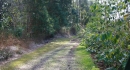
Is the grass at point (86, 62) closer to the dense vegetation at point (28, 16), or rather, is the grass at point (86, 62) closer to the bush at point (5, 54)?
the bush at point (5, 54)

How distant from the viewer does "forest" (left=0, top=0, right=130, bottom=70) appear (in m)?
7.16

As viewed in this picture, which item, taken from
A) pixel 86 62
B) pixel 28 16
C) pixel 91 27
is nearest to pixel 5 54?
pixel 86 62

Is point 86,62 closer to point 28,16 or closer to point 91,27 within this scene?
point 91,27

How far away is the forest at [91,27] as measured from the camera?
7164 mm

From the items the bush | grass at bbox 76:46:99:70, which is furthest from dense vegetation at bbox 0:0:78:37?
grass at bbox 76:46:99:70

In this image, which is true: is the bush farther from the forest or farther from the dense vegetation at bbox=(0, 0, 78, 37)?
the dense vegetation at bbox=(0, 0, 78, 37)

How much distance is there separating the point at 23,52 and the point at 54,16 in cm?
2082

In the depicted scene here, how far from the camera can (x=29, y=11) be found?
84.6 ft

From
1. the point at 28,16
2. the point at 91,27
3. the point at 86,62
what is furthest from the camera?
the point at 28,16

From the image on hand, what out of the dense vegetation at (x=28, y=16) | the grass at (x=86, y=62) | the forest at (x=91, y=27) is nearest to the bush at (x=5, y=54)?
the forest at (x=91, y=27)

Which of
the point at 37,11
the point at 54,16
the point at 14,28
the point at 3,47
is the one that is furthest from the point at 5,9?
the point at 54,16

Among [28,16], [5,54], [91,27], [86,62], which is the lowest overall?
[86,62]

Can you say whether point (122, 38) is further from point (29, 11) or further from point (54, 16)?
point (54, 16)

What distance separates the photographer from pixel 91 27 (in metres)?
19.2
